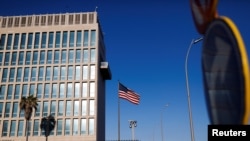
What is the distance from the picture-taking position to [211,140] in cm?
1345

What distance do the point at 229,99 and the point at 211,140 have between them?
27.6 ft

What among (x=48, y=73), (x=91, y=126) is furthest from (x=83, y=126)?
(x=48, y=73)

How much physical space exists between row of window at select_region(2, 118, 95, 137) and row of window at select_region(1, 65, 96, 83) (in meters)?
9.41

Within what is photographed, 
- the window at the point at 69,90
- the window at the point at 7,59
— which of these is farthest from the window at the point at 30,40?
the window at the point at 69,90

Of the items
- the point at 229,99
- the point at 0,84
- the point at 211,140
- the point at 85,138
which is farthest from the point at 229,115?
the point at 0,84

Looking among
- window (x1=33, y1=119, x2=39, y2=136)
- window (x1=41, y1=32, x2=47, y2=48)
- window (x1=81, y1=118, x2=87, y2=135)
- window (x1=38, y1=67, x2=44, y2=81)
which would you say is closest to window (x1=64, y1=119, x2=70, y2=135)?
window (x1=81, y1=118, x2=87, y2=135)

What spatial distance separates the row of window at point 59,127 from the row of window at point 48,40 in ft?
57.0

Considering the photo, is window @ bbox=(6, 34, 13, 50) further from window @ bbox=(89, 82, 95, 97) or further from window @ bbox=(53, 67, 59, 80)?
window @ bbox=(89, 82, 95, 97)

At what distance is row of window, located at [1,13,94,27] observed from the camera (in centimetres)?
7394

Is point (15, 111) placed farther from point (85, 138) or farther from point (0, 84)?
point (85, 138)

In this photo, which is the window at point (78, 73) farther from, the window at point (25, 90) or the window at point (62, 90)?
the window at point (25, 90)

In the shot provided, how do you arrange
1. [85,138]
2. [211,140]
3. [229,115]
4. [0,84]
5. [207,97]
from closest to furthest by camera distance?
[211,140] → [229,115] → [207,97] → [85,138] → [0,84]

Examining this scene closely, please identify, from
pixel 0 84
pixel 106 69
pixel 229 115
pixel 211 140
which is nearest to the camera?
pixel 211 140

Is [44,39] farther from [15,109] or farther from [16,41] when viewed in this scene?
[15,109]
